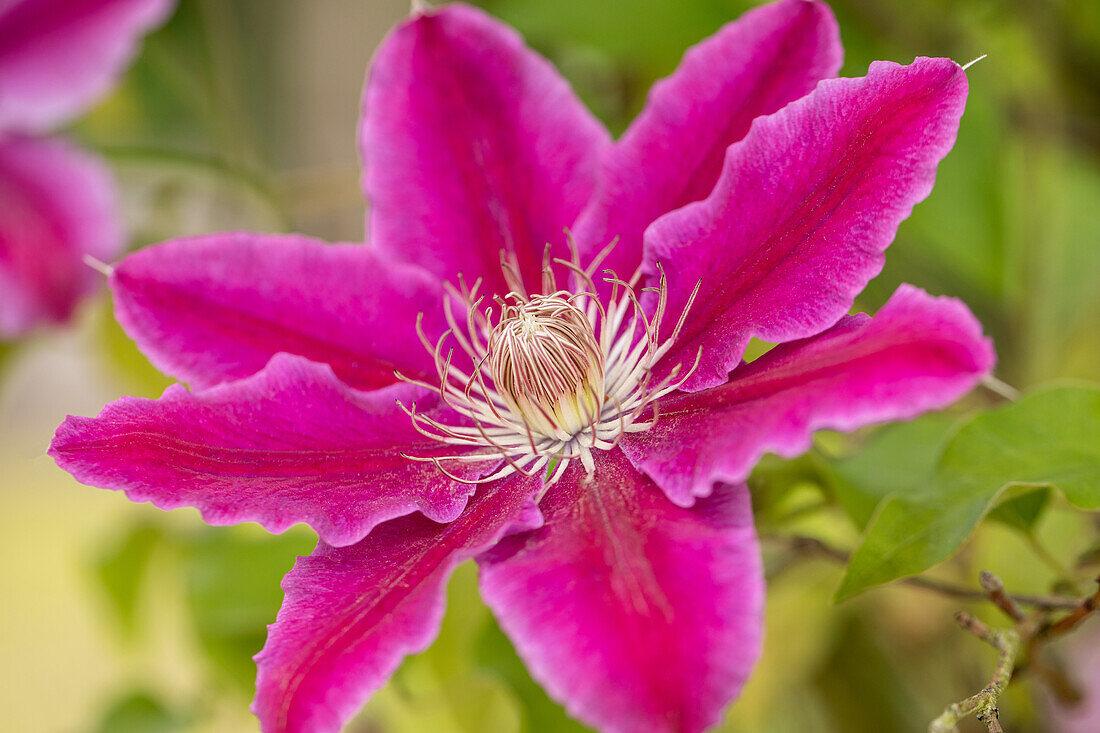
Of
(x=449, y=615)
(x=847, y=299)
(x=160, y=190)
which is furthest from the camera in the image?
(x=160, y=190)

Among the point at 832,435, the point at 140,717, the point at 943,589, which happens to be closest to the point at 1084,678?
the point at 832,435

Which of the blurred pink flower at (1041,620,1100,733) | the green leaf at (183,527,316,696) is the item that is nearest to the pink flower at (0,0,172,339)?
the green leaf at (183,527,316,696)

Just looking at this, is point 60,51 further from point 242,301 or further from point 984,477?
point 984,477

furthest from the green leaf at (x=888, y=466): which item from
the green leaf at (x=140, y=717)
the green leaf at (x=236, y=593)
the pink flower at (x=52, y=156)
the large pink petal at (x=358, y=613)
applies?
the green leaf at (x=140, y=717)

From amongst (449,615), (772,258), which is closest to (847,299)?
(772,258)

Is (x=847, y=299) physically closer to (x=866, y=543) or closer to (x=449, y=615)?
(x=866, y=543)

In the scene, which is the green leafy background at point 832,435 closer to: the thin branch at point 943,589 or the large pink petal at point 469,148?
the thin branch at point 943,589
